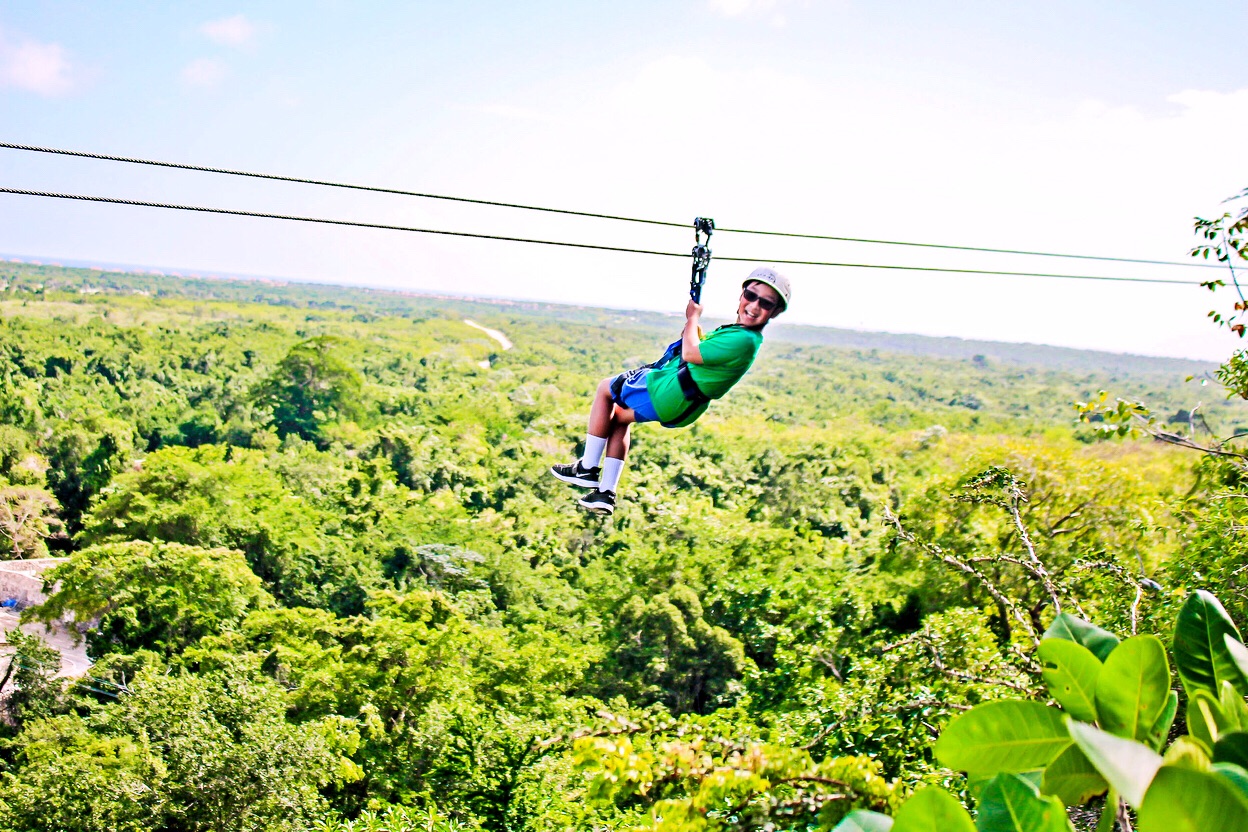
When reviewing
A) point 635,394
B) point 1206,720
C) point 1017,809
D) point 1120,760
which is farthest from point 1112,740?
point 635,394

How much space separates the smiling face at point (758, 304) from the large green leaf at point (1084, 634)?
256 cm

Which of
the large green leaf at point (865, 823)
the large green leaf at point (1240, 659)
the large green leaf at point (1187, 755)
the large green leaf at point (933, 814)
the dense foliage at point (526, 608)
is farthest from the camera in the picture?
the dense foliage at point (526, 608)

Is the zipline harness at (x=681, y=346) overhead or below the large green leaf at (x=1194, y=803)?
overhead

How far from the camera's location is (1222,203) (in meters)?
5.70

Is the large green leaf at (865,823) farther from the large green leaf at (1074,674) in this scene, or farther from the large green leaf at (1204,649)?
the large green leaf at (1204,649)

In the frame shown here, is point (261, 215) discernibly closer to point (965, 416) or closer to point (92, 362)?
point (92, 362)

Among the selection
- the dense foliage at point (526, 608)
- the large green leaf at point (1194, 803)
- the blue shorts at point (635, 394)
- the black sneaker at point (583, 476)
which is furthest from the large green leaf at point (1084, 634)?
the black sneaker at point (583, 476)

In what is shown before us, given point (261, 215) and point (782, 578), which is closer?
point (261, 215)

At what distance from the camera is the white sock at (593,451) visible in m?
4.92

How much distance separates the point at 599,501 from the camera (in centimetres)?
498

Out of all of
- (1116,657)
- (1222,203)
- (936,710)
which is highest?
(1222,203)

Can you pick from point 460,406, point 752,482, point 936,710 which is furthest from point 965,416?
point 936,710

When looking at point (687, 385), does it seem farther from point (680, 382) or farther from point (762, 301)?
point (762, 301)

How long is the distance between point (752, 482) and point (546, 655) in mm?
24683
